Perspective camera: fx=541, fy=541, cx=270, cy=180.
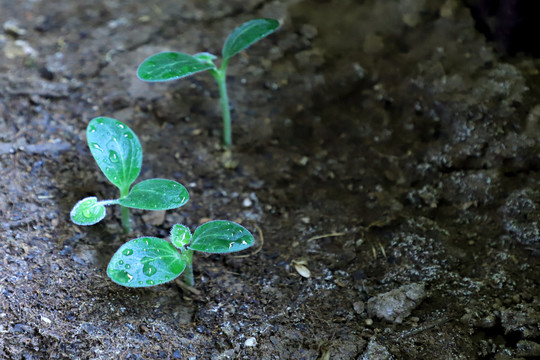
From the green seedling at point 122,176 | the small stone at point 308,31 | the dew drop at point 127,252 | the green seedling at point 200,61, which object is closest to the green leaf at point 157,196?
the green seedling at point 122,176

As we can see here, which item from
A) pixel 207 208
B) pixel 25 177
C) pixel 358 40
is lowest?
pixel 207 208

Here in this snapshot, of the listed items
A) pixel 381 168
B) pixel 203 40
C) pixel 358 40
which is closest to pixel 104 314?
pixel 381 168

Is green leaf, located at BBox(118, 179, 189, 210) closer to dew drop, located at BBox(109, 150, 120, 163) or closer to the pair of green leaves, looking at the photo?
dew drop, located at BBox(109, 150, 120, 163)

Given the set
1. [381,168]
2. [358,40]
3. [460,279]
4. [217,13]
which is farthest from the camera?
[217,13]

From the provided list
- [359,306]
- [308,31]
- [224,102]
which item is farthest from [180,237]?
[308,31]

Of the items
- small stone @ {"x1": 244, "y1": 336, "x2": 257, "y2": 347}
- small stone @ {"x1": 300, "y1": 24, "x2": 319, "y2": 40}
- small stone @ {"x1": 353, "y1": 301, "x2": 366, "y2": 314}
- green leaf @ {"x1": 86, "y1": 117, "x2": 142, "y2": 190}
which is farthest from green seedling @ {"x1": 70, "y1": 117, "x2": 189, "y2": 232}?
small stone @ {"x1": 300, "y1": 24, "x2": 319, "y2": 40}

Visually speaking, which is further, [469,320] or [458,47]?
[458,47]

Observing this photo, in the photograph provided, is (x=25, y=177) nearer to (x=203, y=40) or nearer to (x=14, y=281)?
(x=14, y=281)
